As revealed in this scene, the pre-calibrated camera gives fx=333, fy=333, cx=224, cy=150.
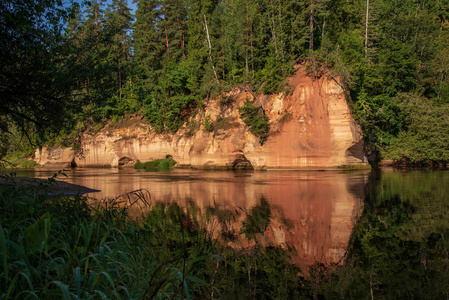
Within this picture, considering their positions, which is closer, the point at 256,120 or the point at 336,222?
the point at 336,222

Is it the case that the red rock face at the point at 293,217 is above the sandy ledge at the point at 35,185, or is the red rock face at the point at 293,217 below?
below

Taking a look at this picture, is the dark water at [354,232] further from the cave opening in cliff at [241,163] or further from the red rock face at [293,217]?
the cave opening in cliff at [241,163]

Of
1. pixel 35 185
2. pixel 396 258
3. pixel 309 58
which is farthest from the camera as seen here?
pixel 309 58

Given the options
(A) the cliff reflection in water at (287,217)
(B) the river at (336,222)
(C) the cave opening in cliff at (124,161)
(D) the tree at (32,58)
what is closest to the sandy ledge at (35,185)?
(B) the river at (336,222)

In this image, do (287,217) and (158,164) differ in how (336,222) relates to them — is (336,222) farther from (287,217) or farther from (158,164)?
(158,164)

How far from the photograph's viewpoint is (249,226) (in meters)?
9.55

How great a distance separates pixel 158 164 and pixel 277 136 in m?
19.4

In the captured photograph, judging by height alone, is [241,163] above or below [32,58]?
below

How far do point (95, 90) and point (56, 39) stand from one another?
2.36 m

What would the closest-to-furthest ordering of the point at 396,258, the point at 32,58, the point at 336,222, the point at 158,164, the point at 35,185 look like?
the point at 396,258
the point at 32,58
the point at 336,222
the point at 35,185
the point at 158,164

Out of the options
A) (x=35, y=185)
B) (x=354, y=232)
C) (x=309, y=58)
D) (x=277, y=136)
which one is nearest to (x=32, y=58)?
(x=35, y=185)

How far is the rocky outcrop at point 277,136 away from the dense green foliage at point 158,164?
2.66 ft

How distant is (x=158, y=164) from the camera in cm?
4619

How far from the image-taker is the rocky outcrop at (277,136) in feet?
102
